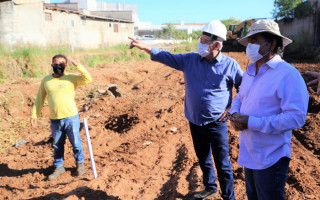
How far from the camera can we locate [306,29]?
67.2 feet

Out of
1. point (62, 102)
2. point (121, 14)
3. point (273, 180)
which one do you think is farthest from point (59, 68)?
point (121, 14)

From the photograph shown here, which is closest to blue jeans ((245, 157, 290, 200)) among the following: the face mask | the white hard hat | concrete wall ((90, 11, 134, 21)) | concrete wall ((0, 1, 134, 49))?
the face mask

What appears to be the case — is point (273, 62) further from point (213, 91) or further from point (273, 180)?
point (213, 91)

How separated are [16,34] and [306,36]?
19.4 metres

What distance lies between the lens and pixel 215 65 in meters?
3.35

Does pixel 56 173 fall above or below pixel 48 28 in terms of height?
below

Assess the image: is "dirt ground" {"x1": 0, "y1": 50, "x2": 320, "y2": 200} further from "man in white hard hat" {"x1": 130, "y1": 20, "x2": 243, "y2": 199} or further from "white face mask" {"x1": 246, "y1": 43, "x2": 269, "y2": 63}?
"white face mask" {"x1": 246, "y1": 43, "x2": 269, "y2": 63}

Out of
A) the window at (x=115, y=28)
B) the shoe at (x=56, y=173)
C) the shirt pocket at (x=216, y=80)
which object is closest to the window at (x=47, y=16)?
the window at (x=115, y=28)

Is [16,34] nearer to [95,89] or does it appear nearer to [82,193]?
[95,89]

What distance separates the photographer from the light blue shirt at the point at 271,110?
203cm

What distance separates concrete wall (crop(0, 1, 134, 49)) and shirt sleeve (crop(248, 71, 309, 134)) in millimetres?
17785

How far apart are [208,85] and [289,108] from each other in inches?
54.2

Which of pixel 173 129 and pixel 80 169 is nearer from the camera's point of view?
pixel 80 169

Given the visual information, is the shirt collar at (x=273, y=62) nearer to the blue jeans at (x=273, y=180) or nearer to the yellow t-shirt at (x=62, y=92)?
the blue jeans at (x=273, y=180)
